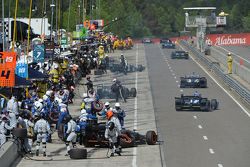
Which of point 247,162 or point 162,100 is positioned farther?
point 162,100

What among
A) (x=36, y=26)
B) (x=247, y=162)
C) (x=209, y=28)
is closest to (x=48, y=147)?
(x=247, y=162)

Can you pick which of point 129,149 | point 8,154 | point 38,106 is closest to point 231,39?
point 38,106

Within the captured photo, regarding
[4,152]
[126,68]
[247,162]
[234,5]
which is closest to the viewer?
[4,152]

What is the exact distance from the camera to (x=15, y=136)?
27.2 m

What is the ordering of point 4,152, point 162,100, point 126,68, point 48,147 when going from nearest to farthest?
point 4,152, point 48,147, point 162,100, point 126,68

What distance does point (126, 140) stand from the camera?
29828 mm

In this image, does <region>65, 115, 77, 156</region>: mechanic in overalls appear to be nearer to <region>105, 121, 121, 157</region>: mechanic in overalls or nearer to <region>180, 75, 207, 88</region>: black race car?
<region>105, 121, 121, 157</region>: mechanic in overalls

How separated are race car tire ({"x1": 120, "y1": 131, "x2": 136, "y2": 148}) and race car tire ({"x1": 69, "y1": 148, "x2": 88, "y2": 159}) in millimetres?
2366

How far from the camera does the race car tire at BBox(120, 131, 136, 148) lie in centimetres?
2978

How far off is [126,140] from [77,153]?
2789 millimetres

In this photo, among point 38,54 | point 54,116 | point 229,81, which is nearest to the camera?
point 54,116

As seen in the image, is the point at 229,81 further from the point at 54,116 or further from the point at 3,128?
the point at 3,128

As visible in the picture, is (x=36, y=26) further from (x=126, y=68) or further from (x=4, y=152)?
(x=4, y=152)

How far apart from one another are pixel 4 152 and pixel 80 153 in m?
3.04
